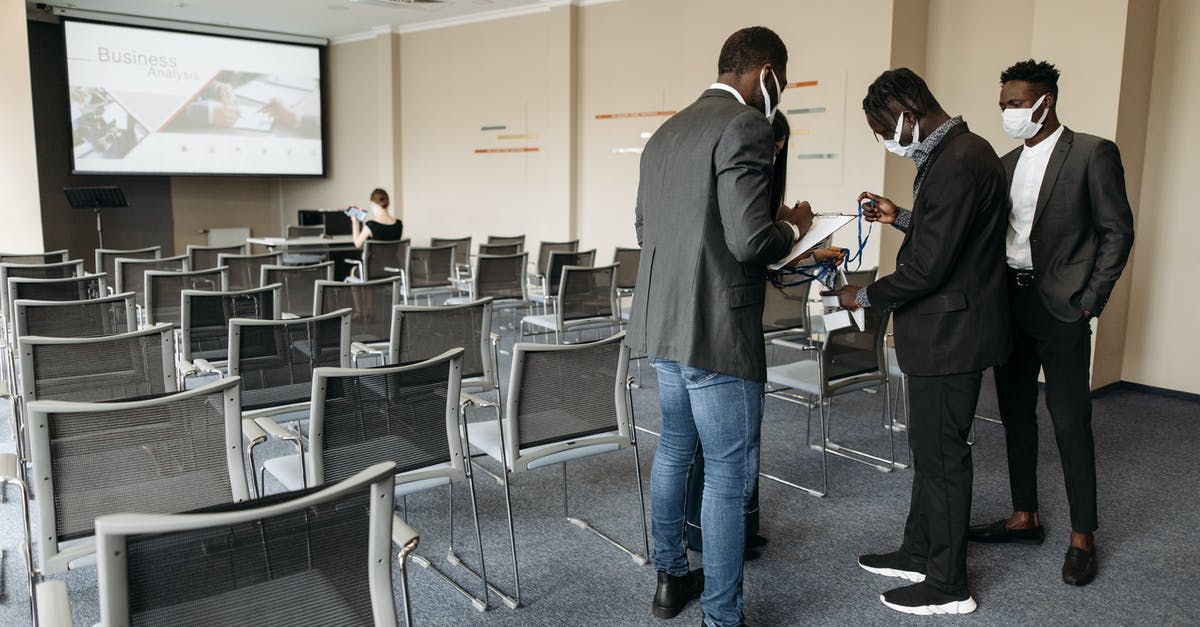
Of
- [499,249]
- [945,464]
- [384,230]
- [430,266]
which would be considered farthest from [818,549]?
[384,230]

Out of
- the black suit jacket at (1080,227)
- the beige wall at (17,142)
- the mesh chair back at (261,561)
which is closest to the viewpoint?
the mesh chair back at (261,561)

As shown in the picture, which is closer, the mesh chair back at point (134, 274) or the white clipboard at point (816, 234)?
the white clipboard at point (816, 234)

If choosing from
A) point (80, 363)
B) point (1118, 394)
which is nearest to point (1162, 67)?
point (1118, 394)

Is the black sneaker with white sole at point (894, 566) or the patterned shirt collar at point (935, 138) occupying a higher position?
the patterned shirt collar at point (935, 138)

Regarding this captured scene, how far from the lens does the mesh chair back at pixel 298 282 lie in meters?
5.48

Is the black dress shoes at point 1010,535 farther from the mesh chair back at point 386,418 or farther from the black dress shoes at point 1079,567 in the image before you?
the mesh chair back at point 386,418

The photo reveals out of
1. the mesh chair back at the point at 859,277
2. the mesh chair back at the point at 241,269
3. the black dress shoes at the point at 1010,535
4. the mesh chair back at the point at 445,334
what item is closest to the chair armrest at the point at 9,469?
the mesh chair back at the point at 445,334

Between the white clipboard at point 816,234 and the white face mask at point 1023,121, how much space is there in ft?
3.65

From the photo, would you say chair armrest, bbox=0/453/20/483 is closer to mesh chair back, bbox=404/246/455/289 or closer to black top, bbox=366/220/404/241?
mesh chair back, bbox=404/246/455/289

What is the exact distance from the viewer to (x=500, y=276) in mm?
6410

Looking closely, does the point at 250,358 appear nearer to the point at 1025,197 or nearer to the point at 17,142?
the point at 1025,197

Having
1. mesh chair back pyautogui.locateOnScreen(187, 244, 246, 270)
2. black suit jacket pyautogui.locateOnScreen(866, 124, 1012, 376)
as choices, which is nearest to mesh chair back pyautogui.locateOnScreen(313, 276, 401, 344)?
mesh chair back pyautogui.locateOnScreen(187, 244, 246, 270)

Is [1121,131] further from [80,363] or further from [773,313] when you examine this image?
[80,363]

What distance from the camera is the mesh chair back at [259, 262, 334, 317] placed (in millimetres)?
5480
